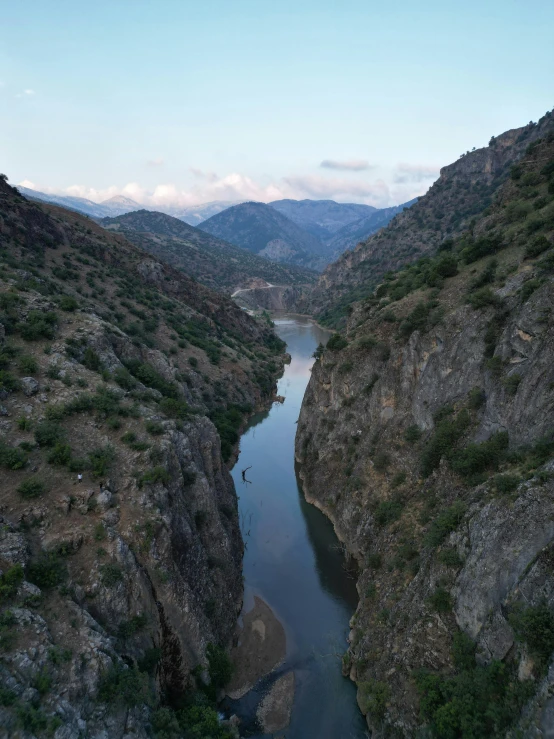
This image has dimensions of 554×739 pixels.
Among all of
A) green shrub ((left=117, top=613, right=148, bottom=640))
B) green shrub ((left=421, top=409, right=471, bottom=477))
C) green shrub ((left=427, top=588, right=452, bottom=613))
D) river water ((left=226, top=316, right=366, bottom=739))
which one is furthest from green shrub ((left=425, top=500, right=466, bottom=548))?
green shrub ((left=117, top=613, right=148, bottom=640))

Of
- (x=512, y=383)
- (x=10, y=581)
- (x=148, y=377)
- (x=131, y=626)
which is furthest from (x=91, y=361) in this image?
(x=512, y=383)

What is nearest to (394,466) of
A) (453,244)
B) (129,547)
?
(129,547)

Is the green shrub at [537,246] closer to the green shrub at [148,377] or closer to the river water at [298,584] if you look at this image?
the river water at [298,584]

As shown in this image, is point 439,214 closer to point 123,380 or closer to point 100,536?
point 123,380

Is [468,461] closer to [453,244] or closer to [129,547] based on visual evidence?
[129,547]

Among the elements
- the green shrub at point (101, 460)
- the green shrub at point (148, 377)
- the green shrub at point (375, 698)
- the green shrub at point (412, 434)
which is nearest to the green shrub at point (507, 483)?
the green shrub at point (412, 434)
